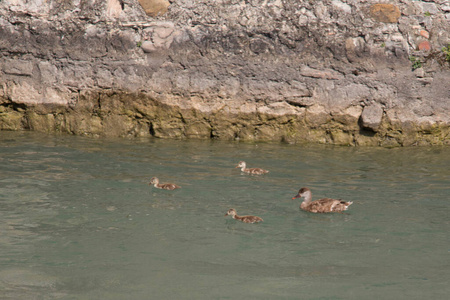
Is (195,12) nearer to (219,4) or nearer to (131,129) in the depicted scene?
(219,4)

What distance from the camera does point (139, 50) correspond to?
14.4 metres

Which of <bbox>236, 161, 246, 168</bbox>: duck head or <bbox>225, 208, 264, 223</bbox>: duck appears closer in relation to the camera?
<bbox>225, 208, 264, 223</bbox>: duck

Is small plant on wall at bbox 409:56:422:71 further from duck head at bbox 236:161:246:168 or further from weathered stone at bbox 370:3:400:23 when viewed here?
duck head at bbox 236:161:246:168

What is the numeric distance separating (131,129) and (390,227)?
8216mm

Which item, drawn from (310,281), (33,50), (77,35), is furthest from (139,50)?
(310,281)

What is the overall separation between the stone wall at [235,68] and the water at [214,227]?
163 cm

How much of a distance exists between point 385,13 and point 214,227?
28.4 ft

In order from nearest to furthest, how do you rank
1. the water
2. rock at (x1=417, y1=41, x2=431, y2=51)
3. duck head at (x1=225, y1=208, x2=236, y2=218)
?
the water
duck head at (x1=225, y1=208, x2=236, y2=218)
rock at (x1=417, y1=41, x2=431, y2=51)

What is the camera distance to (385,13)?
1423 centimetres

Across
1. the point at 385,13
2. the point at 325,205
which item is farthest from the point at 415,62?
the point at 325,205

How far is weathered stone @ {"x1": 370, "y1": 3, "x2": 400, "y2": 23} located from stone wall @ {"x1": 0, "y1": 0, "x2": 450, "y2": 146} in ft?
0.08

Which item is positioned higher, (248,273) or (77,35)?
(77,35)

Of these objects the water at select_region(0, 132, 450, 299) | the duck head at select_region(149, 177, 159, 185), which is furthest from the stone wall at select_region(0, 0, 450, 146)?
the duck head at select_region(149, 177, 159, 185)

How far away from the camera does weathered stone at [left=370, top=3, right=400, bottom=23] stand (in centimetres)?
1419
